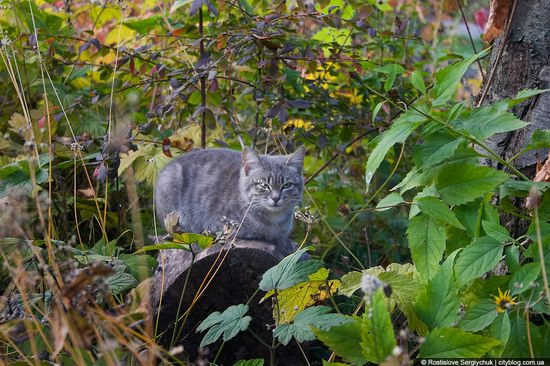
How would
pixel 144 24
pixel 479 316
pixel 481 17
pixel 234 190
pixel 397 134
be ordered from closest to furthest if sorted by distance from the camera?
pixel 479 316, pixel 397 134, pixel 234 190, pixel 144 24, pixel 481 17

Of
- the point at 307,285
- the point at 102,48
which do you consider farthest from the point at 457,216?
the point at 102,48

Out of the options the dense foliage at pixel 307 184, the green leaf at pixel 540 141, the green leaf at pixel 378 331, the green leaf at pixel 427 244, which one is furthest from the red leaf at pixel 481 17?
the green leaf at pixel 378 331

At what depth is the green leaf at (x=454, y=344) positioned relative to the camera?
2.27 meters

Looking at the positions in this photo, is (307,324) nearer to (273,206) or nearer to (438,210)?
(438,210)

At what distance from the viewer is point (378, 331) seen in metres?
2.22

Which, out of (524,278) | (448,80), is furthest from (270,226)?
(524,278)

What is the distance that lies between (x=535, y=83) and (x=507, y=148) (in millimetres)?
278

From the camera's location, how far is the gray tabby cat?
4.27 meters

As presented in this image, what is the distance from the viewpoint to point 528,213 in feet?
9.37

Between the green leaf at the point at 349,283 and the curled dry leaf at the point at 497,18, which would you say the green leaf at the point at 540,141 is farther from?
the green leaf at the point at 349,283

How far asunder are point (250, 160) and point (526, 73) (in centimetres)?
167

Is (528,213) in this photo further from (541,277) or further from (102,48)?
(102,48)

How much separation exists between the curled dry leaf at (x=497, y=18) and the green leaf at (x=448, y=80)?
533 mm

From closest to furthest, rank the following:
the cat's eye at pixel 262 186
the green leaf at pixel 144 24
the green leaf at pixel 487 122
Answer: the green leaf at pixel 487 122, the cat's eye at pixel 262 186, the green leaf at pixel 144 24
